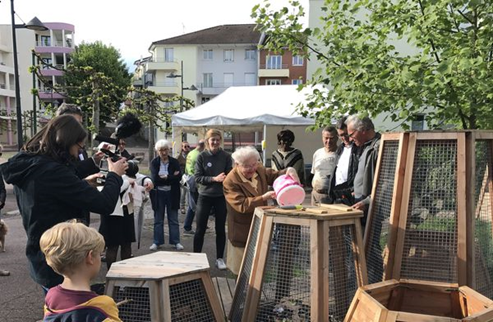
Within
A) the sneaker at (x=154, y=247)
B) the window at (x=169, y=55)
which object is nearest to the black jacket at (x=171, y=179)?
the sneaker at (x=154, y=247)

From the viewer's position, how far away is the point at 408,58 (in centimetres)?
399

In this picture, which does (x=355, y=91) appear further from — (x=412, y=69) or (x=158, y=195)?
(x=158, y=195)

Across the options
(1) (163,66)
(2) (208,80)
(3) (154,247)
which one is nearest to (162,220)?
(3) (154,247)

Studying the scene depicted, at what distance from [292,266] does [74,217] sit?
1446 mm

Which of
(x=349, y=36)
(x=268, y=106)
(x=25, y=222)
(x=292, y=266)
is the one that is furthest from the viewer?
(x=268, y=106)

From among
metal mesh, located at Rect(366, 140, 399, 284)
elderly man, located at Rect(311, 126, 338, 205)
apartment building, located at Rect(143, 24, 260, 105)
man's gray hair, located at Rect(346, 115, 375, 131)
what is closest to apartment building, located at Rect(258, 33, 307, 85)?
apartment building, located at Rect(143, 24, 260, 105)

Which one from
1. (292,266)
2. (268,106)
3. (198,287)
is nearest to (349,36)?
(292,266)

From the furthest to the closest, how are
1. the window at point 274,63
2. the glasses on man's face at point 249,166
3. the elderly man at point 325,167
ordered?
the window at point 274,63, the elderly man at point 325,167, the glasses on man's face at point 249,166

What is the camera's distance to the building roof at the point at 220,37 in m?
45.1

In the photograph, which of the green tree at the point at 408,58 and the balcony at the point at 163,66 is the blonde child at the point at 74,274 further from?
the balcony at the point at 163,66

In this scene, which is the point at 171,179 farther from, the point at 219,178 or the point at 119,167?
the point at 119,167

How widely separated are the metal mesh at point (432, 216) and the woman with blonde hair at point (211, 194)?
229 centimetres

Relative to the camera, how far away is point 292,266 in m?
2.59

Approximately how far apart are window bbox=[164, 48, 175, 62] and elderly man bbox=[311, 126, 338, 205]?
44374mm
